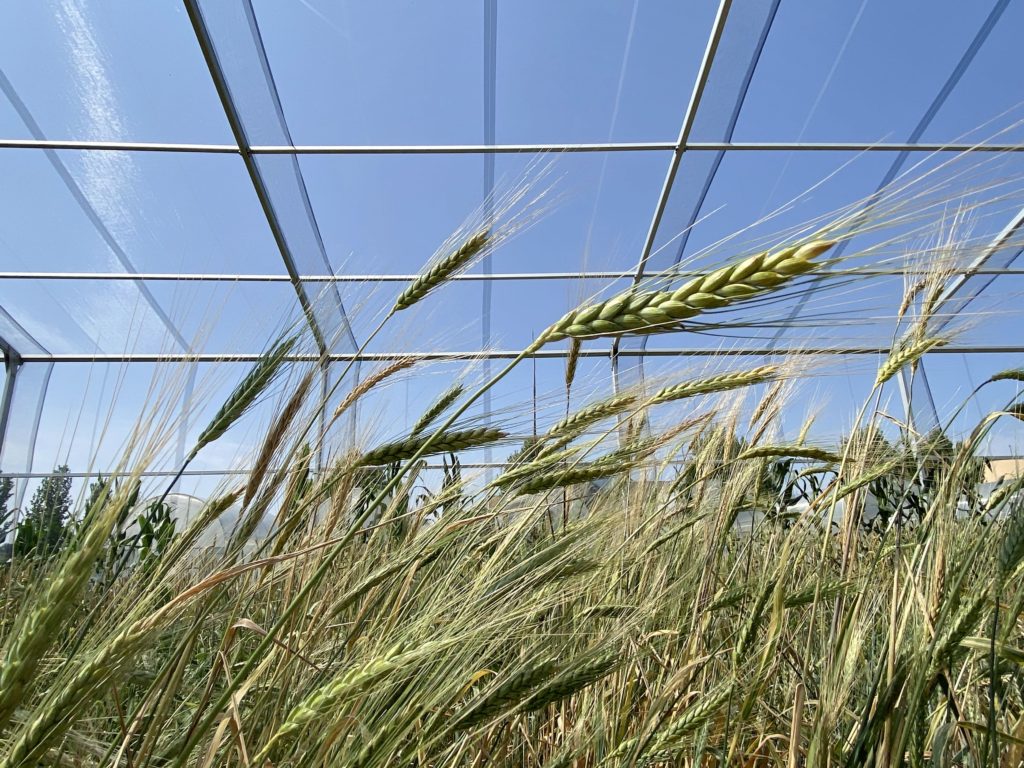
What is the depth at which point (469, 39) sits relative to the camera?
562cm

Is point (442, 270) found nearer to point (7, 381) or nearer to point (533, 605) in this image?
point (533, 605)

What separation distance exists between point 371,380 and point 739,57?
5.43 metres

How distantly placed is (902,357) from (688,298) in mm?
804

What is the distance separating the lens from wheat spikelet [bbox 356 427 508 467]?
40.5 inches

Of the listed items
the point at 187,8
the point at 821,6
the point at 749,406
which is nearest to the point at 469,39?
the point at 187,8

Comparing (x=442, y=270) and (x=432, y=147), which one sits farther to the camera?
(x=432, y=147)

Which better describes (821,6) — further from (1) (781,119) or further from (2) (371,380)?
(2) (371,380)

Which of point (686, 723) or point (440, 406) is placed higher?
point (440, 406)

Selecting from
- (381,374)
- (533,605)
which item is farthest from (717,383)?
(381,374)

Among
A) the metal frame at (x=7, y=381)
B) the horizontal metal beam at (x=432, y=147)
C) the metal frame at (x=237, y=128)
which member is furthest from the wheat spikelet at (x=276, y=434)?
the metal frame at (x=7, y=381)

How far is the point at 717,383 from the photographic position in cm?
118

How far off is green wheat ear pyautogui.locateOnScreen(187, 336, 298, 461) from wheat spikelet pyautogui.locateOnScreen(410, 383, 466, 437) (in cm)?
26

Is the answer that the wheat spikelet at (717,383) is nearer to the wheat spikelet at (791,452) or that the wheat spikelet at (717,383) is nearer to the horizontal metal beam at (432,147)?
the wheat spikelet at (791,452)

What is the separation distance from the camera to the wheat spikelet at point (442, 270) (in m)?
1.17
